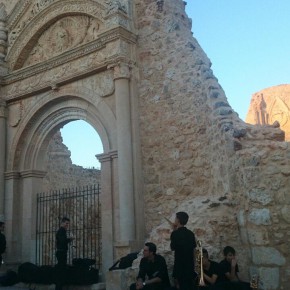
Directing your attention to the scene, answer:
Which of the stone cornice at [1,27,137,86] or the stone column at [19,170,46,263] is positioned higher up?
the stone cornice at [1,27,137,86]

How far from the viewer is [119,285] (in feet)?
20.1

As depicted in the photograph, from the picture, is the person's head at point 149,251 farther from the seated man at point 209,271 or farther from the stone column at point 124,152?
the stone column at point 124,152

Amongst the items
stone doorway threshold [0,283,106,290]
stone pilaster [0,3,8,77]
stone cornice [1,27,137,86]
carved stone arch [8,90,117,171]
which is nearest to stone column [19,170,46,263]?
carved stone arch [8,90,117,171]

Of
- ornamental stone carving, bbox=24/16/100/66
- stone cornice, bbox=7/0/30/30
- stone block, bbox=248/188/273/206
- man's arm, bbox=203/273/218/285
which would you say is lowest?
man's arm, bbox=203/273/218/285

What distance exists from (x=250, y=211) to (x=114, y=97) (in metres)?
4.14

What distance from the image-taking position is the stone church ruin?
5723 mm

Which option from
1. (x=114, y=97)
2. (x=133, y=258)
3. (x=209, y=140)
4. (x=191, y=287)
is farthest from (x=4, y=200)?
(x=191, y=287)

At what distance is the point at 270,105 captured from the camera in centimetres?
4228

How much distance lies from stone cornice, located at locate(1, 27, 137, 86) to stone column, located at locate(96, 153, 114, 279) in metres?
2.44

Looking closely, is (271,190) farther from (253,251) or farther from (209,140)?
(209,140)

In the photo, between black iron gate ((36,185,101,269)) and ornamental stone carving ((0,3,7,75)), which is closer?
black iron gate ((36,185,101,269))

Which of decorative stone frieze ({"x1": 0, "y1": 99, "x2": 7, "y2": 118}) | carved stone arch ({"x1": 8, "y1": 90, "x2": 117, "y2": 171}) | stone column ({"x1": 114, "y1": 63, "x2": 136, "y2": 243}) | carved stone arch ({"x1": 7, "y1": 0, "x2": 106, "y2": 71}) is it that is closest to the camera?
stone column ({"x1": 114, "y1": 63, "x2": 136, "y2": 243})

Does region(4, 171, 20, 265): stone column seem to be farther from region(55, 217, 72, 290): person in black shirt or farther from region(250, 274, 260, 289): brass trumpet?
region(250, 274, 260, 289): brass trumpet

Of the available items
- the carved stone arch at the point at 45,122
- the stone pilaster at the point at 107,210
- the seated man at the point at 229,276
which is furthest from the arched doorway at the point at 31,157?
the seated man at the point at 229,276
